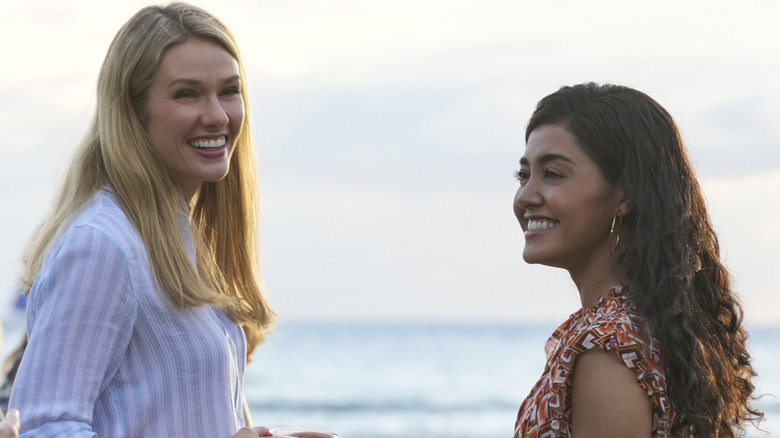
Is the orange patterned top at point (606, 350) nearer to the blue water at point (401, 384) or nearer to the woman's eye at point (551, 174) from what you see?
the woman's eye at point (551, 174)

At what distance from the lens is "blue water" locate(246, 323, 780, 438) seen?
733 inches

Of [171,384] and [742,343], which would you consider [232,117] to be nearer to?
[171,384]

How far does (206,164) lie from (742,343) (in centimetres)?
155

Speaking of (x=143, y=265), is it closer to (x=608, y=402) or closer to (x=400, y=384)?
(x=608, y=402)

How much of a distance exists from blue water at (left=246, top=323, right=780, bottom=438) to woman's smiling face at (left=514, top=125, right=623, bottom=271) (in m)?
8.02

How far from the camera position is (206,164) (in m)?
2.91

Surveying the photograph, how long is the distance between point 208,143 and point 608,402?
4.03 ft

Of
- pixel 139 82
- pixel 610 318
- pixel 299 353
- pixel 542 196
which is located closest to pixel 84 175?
pixel 139 82

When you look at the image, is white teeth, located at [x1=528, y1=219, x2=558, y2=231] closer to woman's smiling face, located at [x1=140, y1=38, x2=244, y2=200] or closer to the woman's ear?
the woman's ear

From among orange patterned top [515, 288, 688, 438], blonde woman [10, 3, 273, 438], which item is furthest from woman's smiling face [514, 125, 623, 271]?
blonde woman [10, 3, 273, 438]

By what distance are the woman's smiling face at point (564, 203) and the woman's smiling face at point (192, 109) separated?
84 centimetres

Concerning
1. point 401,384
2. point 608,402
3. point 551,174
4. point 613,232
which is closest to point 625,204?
point 613,232

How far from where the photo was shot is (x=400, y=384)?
26.8 m

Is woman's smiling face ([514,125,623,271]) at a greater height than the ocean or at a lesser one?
greater
